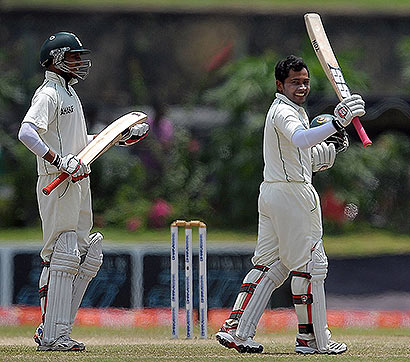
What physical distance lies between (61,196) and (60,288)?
448mm

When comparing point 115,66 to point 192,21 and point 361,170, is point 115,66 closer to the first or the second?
point 192,21

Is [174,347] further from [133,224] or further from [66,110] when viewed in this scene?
[133,224]

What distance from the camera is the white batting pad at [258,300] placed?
5387 millimetres

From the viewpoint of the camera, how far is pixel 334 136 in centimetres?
557

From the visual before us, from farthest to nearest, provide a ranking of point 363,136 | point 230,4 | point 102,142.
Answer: point 230,4 < point 102,142 < point 363,136

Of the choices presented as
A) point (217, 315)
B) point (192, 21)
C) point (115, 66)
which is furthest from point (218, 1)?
point (217, 315)

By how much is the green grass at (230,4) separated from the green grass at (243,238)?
2995mm

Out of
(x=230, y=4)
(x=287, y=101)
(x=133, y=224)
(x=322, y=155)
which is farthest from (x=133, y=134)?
(x=230, y=4)

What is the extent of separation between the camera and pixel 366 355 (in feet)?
16.7

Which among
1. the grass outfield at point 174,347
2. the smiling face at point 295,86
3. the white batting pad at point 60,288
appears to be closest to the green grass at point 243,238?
the grass outfield at point 174,347

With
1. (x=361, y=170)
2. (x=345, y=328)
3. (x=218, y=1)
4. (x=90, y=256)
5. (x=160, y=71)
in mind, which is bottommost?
(x=345, y=328)

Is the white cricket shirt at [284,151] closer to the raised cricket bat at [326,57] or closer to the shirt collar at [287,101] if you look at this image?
the shirt collar at [287,101]

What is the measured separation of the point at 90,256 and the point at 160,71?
7933mm

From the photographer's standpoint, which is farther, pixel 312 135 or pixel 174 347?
pixel 174 347
